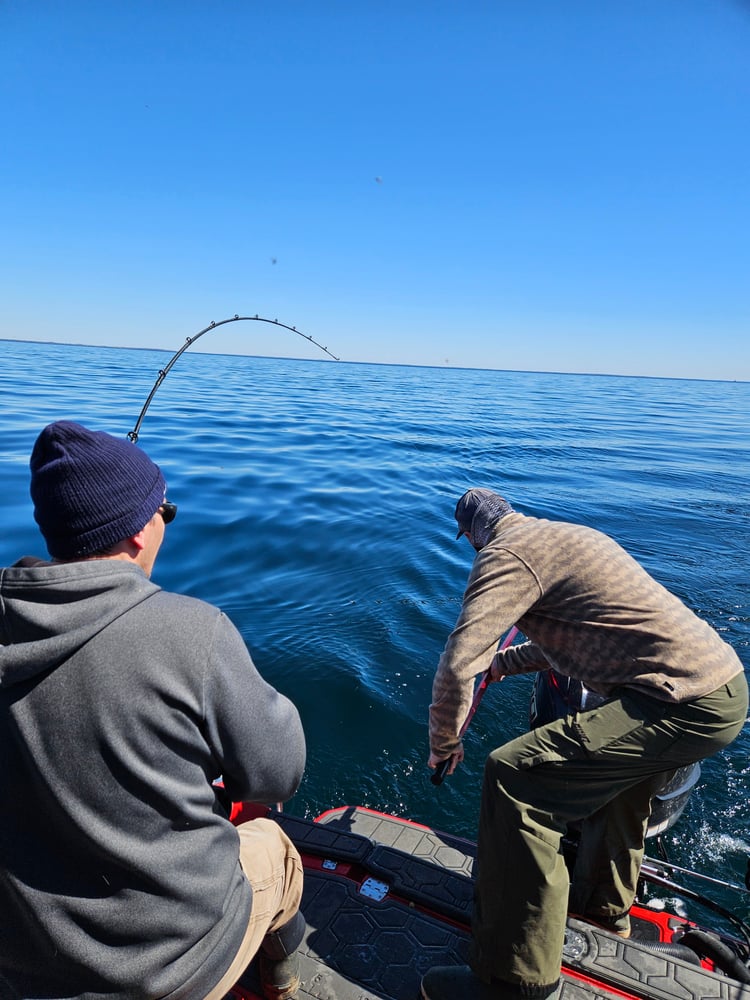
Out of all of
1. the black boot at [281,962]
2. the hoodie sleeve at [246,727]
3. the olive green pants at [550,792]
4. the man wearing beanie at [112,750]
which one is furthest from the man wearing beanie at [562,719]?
the man wearing beanie at [112,750]

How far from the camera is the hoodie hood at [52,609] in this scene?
123cm

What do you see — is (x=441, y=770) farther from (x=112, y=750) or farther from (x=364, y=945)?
(x=112, y=750)

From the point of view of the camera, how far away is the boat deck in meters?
2.39

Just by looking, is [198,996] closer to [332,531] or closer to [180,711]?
[180,711]

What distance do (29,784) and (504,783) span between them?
1655 mm

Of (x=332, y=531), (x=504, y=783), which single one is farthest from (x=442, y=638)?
(x=504, y=783)

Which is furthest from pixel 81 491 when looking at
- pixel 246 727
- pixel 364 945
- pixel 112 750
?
pixel 364 945

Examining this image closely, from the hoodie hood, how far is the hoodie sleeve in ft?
0.84

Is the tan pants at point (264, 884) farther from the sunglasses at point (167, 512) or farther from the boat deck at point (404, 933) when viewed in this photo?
the sunglasses at point (167, 512)

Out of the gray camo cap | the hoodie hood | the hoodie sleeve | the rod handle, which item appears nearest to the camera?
the hoodie hood

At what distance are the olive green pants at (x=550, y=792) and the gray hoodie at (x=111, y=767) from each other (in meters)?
1.17

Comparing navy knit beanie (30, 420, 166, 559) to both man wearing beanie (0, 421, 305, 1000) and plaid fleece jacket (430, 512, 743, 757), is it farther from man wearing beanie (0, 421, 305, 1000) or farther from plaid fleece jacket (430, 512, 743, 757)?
plaid fleece jacket (430, 512, 743, 757)

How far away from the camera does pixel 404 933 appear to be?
2676 millimetres

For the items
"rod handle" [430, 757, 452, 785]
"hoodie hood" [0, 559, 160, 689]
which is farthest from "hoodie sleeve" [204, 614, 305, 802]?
"rod handle" [430, 757, 452, 785]
